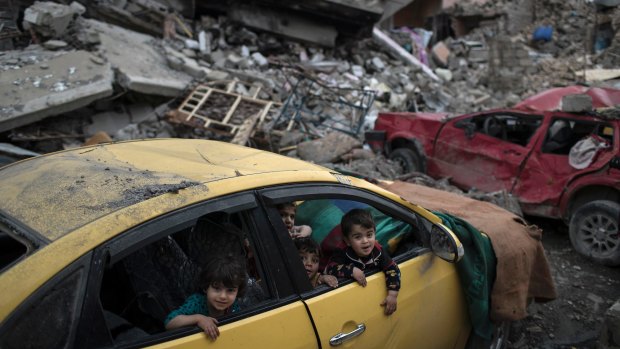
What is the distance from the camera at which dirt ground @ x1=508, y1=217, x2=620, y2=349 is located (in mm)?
3887

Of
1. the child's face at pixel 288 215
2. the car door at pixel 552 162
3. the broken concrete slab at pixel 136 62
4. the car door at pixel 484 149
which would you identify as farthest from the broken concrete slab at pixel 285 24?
the child's face at pixel 288 215

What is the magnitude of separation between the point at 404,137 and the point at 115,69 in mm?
5589

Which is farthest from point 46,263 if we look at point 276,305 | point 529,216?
point 529,216

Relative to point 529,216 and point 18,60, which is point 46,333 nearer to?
point 529,216

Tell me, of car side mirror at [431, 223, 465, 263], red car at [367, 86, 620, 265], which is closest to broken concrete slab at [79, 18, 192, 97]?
red car at [367, 86, 620, 265]

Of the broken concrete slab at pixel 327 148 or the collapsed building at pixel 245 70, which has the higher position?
the collapsed building at pixel 245 70

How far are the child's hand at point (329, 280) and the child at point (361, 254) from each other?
12 centimetres

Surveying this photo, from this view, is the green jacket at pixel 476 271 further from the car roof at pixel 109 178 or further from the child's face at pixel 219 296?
the child's face at pixel 219 296

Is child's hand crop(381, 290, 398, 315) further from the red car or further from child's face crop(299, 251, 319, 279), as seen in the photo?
the red car

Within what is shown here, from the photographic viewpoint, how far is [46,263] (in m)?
1.47

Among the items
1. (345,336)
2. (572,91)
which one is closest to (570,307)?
(345,336)

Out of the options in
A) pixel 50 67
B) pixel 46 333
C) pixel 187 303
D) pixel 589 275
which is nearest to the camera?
pixel 46 333

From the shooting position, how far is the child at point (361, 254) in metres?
2.30

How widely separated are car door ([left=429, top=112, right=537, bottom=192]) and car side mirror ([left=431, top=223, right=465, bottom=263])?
150 inches
